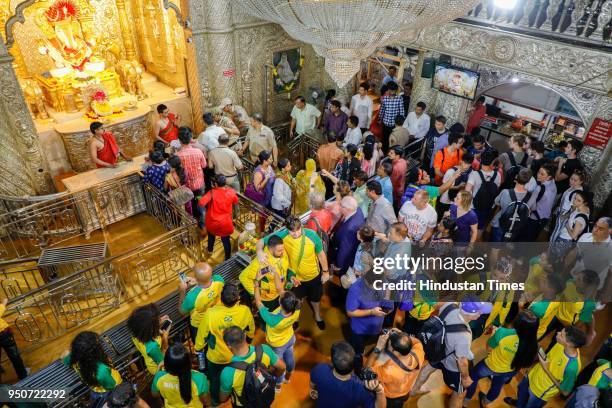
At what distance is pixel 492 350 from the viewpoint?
14.1 ft

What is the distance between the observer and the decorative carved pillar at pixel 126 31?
10.7m

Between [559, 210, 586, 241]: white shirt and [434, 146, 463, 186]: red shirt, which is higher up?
[434, 146, 463, 186]: red shirt

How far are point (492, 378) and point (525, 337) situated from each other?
0.83m

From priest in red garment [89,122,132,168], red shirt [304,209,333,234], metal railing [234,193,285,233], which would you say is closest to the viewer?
red shirt [304,209,333,234]

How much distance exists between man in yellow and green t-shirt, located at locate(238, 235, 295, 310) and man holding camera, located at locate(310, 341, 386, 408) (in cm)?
131

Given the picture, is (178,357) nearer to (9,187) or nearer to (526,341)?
(526,341)

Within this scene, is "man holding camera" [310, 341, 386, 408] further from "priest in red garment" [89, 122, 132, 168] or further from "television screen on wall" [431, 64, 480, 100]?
"television screen on wall" [431, 64, 480, 100]

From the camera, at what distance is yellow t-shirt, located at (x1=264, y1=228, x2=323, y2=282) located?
479 cm

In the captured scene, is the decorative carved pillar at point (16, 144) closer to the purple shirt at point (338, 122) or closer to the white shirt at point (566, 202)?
the purple shirt at point (338, 122)

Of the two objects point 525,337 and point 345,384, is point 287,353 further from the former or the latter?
point 525,337

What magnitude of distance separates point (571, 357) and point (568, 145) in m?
4.41

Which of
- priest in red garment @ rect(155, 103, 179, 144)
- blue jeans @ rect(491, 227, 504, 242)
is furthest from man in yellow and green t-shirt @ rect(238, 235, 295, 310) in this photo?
priest in red garment @ rect(155, 103, 179, 144)

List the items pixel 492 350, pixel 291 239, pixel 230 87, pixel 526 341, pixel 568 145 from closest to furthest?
pixel 526 341 < pixel 492 350 < pixel 291 239 < pixel 568 145 < pixel 230 87

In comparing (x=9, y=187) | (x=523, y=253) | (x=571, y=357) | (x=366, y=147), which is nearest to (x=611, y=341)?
(x=571, y=357)
